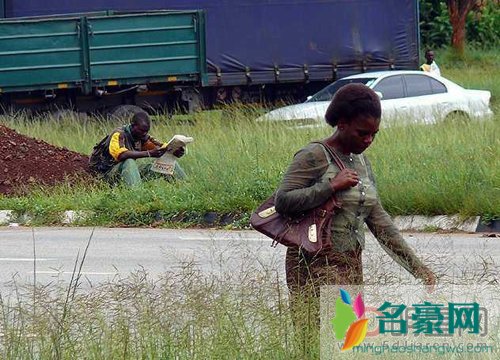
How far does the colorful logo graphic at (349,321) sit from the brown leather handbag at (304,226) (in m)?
0.25

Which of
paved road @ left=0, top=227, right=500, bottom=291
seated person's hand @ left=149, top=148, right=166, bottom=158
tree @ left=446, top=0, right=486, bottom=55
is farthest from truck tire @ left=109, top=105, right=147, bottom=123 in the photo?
tree @ left=446, top=0, right=486, bottom=55

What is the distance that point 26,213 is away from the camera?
14430 mm

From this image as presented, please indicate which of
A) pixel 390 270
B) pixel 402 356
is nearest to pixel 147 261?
pixel 390 270

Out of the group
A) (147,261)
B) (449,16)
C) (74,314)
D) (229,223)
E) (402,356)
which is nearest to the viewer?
(402,356)

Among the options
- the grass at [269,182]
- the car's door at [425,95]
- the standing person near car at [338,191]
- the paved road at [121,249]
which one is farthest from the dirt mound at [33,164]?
the standing person near car at [338,191]

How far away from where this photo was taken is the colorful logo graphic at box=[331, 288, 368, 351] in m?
5.21

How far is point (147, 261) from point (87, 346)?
5.37 metres

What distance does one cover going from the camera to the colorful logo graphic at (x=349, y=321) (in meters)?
5.21

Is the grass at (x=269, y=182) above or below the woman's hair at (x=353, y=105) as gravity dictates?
below

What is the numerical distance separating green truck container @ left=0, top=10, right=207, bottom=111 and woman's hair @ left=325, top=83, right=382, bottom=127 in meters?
18.1

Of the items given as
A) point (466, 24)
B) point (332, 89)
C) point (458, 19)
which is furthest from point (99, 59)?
point (466, 24)

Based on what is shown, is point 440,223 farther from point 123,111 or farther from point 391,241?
point 123,111

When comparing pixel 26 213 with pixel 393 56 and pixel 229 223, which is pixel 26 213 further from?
pixel 393 56

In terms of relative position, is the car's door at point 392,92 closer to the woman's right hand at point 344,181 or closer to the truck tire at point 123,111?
the truck tire at point 123,111
